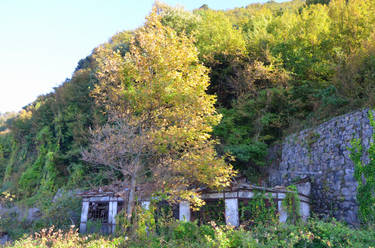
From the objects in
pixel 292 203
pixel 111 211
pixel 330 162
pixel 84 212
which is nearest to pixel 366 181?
pixel 330 162

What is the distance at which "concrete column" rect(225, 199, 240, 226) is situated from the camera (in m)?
11.7

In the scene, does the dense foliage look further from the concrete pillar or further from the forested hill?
the concrete pillar

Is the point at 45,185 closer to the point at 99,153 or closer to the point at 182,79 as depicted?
the point at 99,153

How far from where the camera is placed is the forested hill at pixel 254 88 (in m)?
14.6

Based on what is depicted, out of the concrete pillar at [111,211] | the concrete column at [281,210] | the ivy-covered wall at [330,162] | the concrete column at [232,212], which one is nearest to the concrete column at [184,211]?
the concrete column at [232,212]

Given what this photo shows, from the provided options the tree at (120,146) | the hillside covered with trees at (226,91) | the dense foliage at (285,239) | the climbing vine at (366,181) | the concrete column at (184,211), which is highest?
the hillside covered with trees at (226,91)

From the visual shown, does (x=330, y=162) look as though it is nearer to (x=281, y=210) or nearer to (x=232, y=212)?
(x=281, y=210)

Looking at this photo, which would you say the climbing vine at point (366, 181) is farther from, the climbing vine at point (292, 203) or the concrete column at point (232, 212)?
the concrete column at point (232, 212)

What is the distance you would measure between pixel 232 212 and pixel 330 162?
464 cm

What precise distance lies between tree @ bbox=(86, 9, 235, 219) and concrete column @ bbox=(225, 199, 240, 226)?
6.59ft

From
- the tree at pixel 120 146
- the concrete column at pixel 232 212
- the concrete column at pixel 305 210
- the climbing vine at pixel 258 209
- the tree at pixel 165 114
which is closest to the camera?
the tree at pixel 120 146

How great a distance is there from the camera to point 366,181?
9.27 meters

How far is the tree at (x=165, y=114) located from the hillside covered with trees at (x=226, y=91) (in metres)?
0.05

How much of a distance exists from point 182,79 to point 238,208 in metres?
6.00
